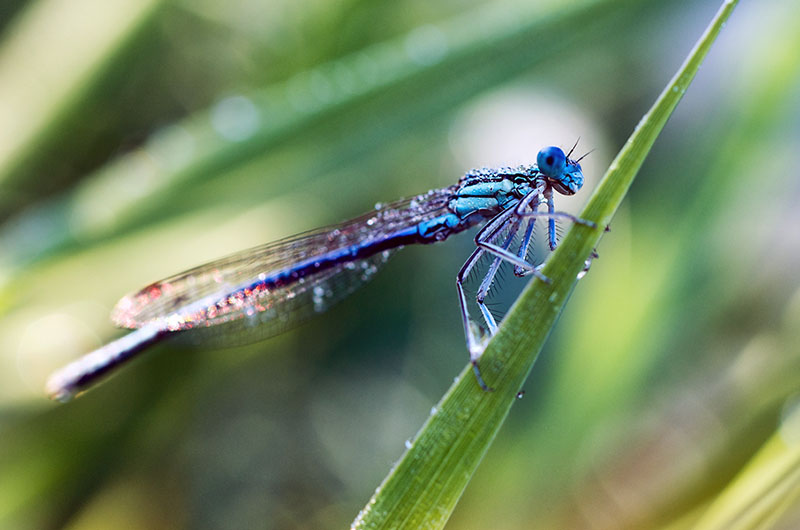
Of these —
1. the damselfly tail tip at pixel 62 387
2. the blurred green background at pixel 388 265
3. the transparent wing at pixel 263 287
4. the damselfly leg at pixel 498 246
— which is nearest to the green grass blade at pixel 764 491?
the blurred green background at pixel 388 265

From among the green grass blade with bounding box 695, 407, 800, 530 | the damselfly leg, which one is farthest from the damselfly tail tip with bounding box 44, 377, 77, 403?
the green grass blade with bounding box 695, 407, 800, 530

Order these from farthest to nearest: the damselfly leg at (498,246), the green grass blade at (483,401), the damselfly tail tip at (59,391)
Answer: the damselfly tail tip at (59,391) → the damselfly leg at (498,246) → the green grass blade at (483,401)

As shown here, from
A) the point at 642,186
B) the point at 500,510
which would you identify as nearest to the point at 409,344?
the point at 500,510

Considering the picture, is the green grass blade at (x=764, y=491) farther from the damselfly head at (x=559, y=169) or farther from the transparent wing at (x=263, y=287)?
the transparent wing at (x=263, y=287)

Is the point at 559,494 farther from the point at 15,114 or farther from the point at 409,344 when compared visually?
the point at 15,114

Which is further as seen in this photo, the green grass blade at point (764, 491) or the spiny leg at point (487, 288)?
the spiny leg at point (487, 288)

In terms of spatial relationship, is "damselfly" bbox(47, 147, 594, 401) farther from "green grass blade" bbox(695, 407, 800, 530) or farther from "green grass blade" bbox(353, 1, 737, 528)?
"green grass blade" bbox(695, 407, 800, 530)
